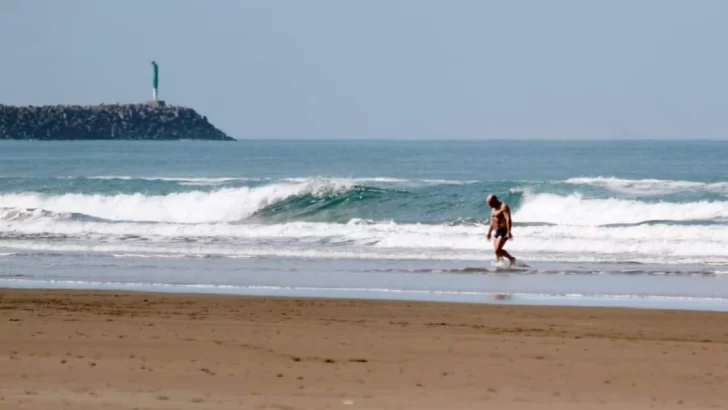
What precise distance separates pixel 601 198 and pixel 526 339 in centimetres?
2247

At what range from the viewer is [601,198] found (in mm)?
31328

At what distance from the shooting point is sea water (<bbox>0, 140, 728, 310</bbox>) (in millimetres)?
14750

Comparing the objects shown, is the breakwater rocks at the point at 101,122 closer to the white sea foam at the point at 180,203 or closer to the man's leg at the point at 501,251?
the white sea foam at the point at 180,203

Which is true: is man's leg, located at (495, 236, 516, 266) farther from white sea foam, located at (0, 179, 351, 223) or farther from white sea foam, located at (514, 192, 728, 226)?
white sea foam, located at (0, 179, 351, 223)

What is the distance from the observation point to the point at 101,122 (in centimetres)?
13712

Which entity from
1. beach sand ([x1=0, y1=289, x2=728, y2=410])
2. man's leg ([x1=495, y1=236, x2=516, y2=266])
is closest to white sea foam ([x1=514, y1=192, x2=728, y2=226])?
man's leg ([x1=495, y1=236, x2=516, y2=266])

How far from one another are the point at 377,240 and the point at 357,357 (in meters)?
13.4

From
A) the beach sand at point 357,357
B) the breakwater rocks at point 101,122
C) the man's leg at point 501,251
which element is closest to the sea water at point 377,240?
the man's leg at point 501,251

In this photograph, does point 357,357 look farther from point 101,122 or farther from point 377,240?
point 101,122

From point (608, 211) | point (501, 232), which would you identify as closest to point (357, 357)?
point (501, 232)

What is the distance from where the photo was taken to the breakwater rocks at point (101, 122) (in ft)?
437

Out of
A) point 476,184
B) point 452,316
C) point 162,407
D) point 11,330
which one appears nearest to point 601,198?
point 476,184

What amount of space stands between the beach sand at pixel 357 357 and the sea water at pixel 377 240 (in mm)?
2122

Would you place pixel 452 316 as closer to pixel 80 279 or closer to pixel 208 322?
pixel 208 322
